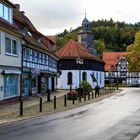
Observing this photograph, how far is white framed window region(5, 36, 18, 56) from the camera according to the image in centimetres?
3598

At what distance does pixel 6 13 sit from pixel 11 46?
2.78m

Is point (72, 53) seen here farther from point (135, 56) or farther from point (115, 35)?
point (115, 35)

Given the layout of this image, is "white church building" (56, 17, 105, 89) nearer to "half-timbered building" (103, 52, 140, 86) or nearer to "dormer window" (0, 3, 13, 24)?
"half-timbered building" (103, 52, 140, 86)

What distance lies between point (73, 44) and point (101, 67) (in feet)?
44.6

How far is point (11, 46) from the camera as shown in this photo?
37.3 metres

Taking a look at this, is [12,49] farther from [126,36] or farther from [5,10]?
[126,36]

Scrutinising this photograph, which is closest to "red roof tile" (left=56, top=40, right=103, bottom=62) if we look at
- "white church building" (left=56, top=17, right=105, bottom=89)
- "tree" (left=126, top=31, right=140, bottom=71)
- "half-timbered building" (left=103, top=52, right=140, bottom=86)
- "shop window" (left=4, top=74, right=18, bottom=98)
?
"white church building" (left=56, top=17, right=105, bottom=89)

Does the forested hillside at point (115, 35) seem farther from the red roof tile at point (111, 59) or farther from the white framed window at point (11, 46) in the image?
the white framed window at point (11, 46)

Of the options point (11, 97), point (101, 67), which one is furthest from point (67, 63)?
point (11, 97)

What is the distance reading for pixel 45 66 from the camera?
2137 inches

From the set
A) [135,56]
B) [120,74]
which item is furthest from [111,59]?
[135,56]

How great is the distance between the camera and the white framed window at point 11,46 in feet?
118

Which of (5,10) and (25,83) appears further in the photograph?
(25,83)

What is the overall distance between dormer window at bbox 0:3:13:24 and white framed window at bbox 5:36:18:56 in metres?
1.77
